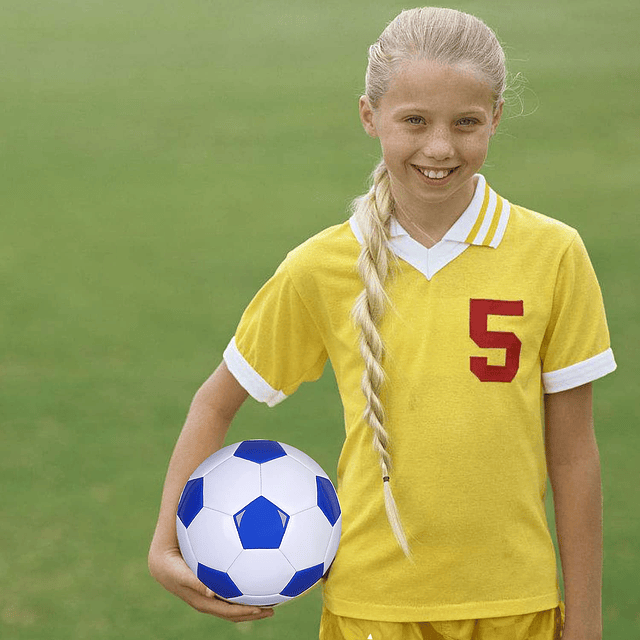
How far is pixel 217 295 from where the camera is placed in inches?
198

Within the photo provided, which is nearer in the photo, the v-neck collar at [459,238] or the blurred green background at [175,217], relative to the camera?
the v-neck collar at [459,238]

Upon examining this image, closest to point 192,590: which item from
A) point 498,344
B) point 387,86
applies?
point 498,344

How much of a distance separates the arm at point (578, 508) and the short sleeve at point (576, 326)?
6cm

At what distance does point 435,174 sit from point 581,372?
359mm

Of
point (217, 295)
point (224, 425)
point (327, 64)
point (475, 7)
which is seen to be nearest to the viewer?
point (224, 425)

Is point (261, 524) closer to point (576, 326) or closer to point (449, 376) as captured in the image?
point (449, 376)

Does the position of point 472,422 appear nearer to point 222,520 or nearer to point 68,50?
point 222,520

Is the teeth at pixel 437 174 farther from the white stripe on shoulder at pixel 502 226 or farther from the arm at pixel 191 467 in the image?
the arm at pixel 191 467

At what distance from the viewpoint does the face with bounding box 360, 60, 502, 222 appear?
1.70 m

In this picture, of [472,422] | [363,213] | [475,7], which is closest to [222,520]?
[472,422]

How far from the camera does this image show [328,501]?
1.82 m

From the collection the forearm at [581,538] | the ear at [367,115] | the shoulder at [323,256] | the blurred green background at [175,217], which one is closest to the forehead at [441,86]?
the ear at [367,115]

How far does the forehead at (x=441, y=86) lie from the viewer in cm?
170

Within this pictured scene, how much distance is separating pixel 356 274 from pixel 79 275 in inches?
143
